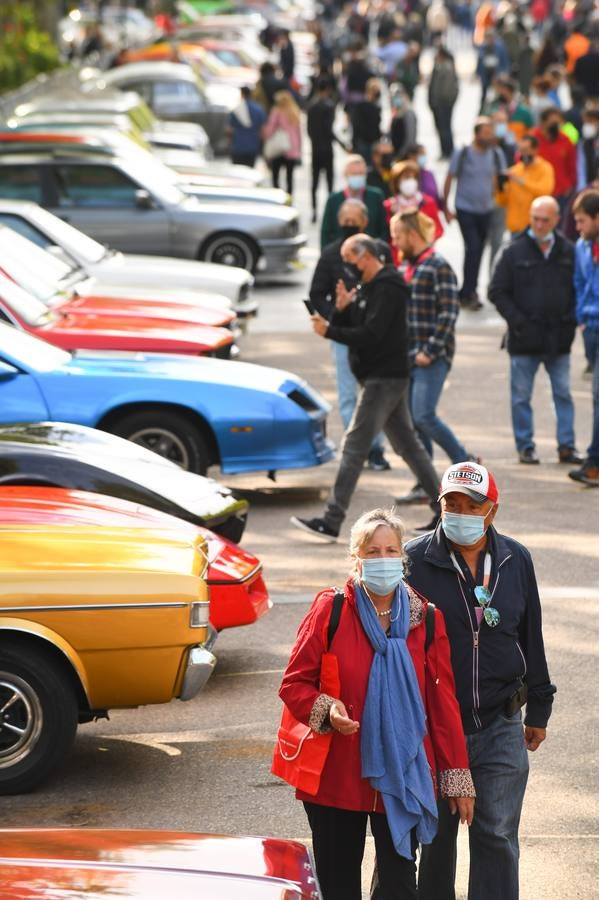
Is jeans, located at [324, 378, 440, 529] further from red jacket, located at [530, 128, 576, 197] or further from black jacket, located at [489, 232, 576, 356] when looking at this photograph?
red jacket, located at [530, 128, 576, 197]

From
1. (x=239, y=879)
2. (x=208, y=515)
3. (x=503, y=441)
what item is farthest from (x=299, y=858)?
(x=503, y=441)

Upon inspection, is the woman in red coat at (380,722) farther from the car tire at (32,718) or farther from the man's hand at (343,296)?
the man's hand at (343,296)

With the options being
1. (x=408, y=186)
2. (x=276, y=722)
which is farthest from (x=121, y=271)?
(x=276, y=722)

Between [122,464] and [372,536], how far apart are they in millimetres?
4066

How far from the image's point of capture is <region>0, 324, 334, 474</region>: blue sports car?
10.9 meters

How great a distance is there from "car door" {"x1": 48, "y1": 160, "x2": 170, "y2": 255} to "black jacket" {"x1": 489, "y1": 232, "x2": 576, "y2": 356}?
7.00m

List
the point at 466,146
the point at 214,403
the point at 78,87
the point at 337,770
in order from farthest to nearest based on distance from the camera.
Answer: the point at 78,87, the point at 466,146, the point at 214,403, the point at 337,770

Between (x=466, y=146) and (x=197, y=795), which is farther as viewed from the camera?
(x=466, y=146)

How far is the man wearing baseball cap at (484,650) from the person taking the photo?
5172 millimetres

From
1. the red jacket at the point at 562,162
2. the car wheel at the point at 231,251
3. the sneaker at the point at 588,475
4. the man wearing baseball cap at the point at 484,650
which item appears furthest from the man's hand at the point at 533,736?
the red jacket at the point at 562,162

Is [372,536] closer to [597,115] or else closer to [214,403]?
[214,403]

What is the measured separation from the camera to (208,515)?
8.80 m

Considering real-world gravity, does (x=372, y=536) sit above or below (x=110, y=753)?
above

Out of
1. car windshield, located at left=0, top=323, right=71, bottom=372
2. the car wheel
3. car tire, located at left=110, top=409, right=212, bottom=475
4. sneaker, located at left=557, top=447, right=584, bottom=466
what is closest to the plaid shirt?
car tire, located at left=110, top=409, right=212, bottom=475
